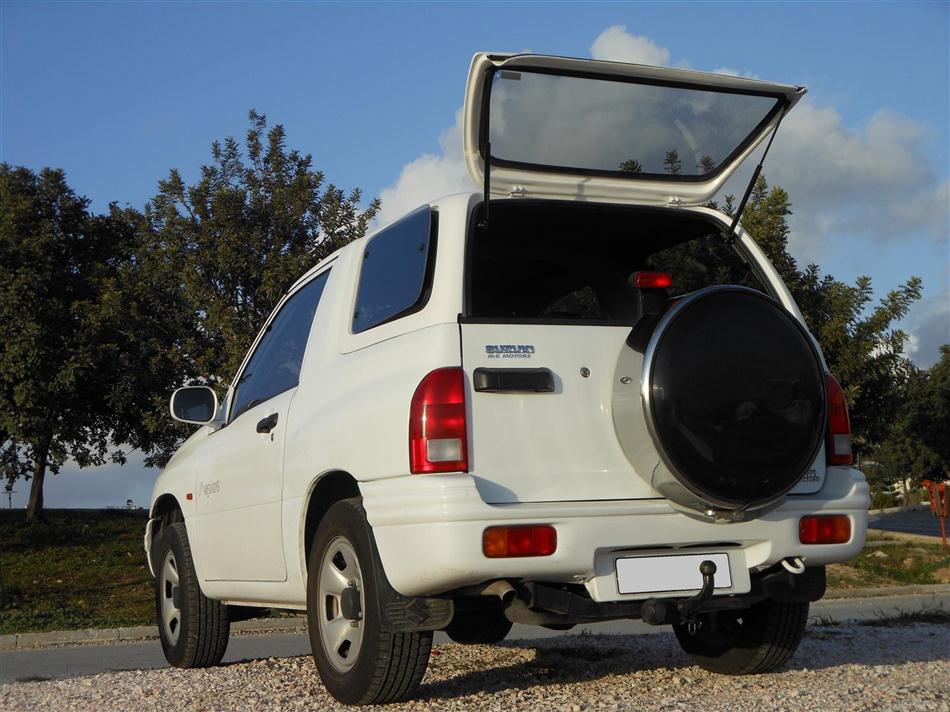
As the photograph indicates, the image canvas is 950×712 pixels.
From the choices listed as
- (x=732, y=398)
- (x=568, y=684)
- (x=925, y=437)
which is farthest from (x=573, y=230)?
(x=925, y=437)

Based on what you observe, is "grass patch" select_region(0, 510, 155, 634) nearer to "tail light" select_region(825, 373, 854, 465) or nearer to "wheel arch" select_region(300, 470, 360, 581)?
"wheel arch" select_region(300, 470, 360, 581)

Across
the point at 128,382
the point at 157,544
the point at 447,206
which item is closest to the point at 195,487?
the point at 157,544

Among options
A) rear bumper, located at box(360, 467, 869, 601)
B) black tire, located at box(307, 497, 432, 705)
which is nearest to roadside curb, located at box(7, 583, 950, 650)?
black tire, located at box(307, 497, 432, 705)

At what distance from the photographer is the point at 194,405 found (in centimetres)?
700

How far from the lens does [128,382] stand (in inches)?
895

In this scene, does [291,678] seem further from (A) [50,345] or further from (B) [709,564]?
(A) [50,345]

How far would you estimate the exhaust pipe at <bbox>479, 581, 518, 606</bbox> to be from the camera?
4.45 m

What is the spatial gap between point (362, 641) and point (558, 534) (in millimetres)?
1007

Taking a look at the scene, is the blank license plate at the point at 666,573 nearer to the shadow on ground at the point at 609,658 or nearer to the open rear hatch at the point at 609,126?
the shadow on ground at the point at 609,658

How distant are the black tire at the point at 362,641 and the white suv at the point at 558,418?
0.01 meters

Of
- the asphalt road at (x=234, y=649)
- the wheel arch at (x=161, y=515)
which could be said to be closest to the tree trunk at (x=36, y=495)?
the asphalt road at (x=234, y=649)

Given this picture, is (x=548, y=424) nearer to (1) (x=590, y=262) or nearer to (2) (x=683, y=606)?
(2) (x=683, y=606)

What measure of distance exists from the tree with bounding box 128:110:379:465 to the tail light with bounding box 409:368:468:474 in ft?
41.4

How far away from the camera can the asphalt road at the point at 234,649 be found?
1019cm
